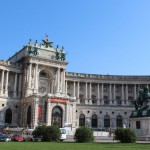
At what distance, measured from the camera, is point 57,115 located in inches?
2793

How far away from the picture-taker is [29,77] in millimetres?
75750

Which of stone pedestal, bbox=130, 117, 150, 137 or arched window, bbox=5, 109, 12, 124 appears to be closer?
stone pedestal, bbox=130, 117, 150, 137

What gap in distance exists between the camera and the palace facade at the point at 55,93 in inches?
2783

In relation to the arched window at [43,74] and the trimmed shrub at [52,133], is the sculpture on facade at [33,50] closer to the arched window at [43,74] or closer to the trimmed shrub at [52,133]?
the arched window at [43,74]

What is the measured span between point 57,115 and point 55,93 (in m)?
9.02

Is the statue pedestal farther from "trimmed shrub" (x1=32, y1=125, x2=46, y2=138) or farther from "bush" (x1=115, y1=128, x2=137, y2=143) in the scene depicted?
"trimmed shrub" (x1=32, y1=125, x2=46, y2=138)

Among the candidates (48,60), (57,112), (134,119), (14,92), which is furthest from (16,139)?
(48,60)

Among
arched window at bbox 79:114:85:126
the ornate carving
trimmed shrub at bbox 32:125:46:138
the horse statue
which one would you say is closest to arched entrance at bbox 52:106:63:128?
the ornate carving

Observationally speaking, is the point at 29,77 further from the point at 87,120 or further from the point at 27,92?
the point at 87,120

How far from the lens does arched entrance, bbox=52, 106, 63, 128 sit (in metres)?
70.4

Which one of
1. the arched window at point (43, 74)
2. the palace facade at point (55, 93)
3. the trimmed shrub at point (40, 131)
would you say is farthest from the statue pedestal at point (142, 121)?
the arched window at point (43, 74)

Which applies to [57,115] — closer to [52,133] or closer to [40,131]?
[40,131]

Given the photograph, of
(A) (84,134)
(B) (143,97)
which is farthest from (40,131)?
(B) (143,97)

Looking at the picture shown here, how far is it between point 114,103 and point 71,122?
2183cm
